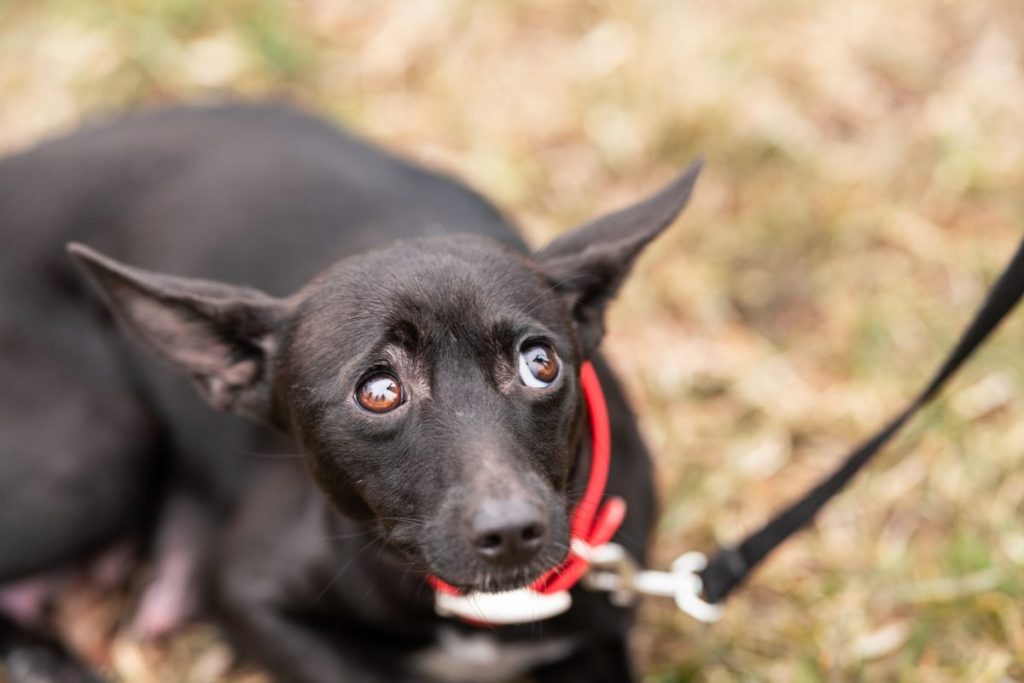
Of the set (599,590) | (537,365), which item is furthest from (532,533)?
(599,590)

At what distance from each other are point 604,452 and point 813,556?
3.98 feet

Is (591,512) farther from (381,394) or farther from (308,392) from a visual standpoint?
(308,392)

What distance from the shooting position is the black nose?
7.89ft

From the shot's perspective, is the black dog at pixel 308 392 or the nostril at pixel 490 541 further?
the black dog at pixel 308 392

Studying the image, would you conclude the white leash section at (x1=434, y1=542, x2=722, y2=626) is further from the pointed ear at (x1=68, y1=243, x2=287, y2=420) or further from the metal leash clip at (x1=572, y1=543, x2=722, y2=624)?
the pointed ear at (x1=68, y1=243, x2=287, y2=420)

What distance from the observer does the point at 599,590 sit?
3252 millimetres

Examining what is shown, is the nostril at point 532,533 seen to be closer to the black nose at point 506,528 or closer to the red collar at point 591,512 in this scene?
the black nose at point 506,528

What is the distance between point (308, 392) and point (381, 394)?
0.67 ft

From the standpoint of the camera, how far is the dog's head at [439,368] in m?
2.52

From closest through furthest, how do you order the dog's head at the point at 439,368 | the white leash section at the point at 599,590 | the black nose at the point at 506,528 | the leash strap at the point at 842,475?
the black nose at the point at 506,528 < the dog's head at the point at 439,368 < the leash strap at the point at 842,475 < the white leash section at the point at 599,590

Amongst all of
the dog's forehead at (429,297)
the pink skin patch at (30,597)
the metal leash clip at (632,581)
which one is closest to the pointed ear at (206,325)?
the dog's forehead at (429,297)

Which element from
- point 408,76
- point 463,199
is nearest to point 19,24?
point 408,76

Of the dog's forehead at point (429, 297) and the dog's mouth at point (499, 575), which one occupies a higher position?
A: the dog's forehead at point (429, 297)

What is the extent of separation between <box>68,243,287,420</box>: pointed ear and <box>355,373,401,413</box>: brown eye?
0.40 meters
